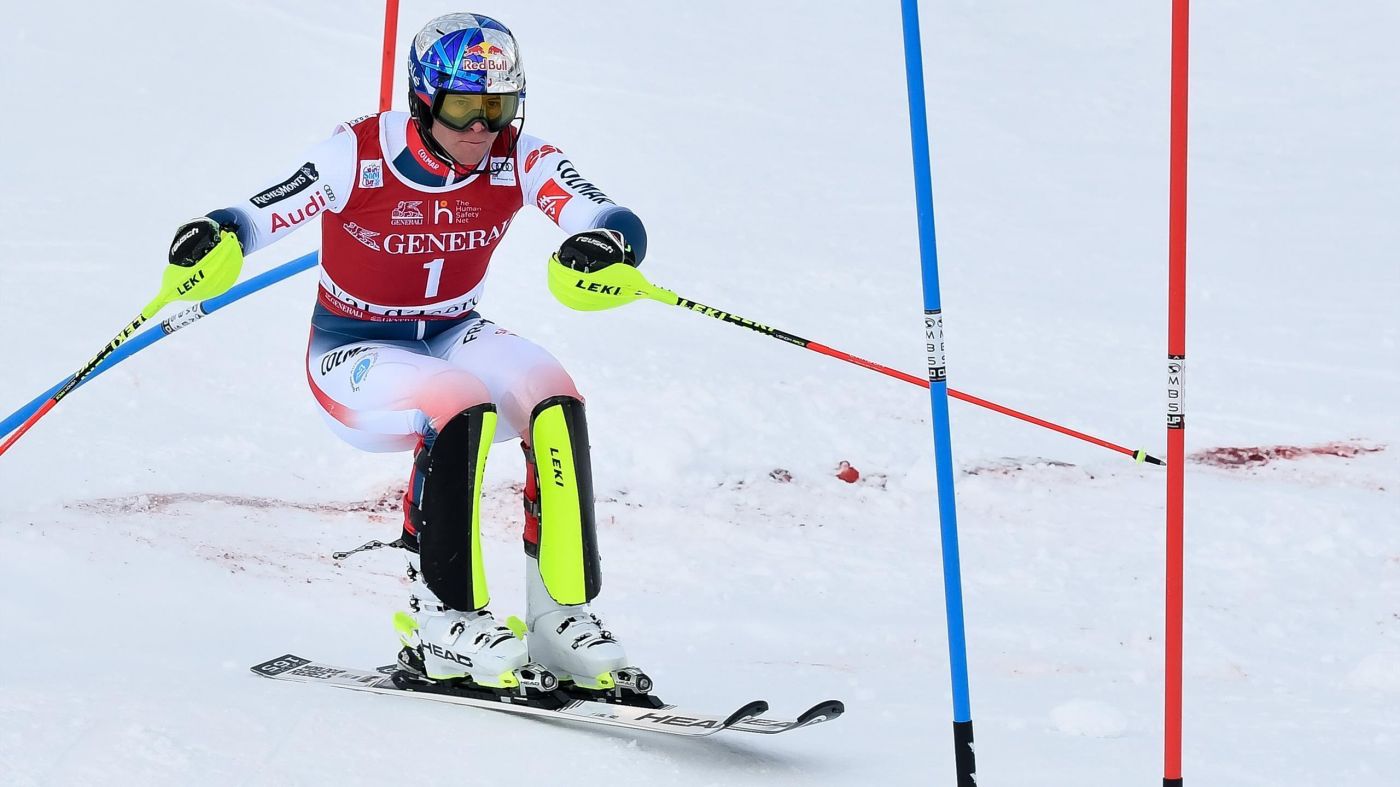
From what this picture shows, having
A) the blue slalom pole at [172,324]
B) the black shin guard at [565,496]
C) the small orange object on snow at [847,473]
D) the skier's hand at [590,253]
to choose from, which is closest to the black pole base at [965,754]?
the black shin guard at [565,496]

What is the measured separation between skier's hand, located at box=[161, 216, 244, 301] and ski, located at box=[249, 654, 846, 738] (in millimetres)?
1187

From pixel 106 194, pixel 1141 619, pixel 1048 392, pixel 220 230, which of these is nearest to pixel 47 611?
pixel 220 230

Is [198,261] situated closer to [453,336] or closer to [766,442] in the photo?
[453,336]

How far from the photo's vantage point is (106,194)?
10.5 meters

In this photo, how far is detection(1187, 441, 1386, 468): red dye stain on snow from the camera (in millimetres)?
7312

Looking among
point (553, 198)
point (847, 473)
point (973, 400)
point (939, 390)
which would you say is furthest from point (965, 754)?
point (847, 473)

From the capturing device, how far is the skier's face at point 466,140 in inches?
166

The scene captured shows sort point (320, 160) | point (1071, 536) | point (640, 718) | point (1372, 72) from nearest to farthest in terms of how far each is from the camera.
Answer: point (640, 718) → point (320, 160) → point (1071, 536) → point (1372, 72)

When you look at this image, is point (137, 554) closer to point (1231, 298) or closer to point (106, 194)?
point (106, 194)

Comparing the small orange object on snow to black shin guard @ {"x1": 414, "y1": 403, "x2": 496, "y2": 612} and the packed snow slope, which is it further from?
black shin guard @ {"x1": 414, "y1": 403, "x2": 496, "y2": 612}

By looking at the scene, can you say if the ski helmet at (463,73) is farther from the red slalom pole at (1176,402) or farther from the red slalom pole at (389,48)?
the red slalom pole at (1176,402)

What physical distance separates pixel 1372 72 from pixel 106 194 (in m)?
13.1

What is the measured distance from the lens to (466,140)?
4250 mm

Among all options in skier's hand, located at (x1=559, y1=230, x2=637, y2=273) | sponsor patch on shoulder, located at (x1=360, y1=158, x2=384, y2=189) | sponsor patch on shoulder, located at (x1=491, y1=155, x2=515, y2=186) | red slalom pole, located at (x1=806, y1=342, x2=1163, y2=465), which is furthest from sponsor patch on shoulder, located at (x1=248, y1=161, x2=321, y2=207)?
red slalom pole, located at (x1=806, y1=342, x2=1163, y2=465)
